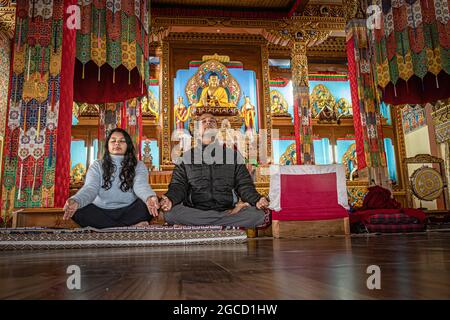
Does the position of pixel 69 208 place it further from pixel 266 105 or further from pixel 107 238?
pixel 266 105

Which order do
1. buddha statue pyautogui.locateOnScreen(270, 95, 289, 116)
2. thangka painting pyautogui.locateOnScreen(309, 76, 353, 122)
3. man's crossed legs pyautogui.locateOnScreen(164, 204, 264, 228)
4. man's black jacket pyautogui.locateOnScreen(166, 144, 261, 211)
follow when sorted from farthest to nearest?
thangka painting pyautogui.locateOnScreen(309, 76, 353, 122) → buddha statue pyautogui.locateOnScreen(270, 95, 289, 116) → man's black jacket pyautogui.locateOnScreen(166, 144, 261, 211) → man's crossed legs pyautogui.locateOnScreen(164, 204, 264, 228)

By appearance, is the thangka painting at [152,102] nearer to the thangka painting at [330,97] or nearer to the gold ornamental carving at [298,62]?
the gold ornamental carving at [298,62]

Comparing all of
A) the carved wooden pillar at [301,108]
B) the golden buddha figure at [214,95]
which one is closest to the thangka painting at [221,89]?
the golden buddha figure at [214,95]

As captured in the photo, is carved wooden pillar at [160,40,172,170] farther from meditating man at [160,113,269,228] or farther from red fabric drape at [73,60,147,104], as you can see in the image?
meditating man at [160,113,269,228]

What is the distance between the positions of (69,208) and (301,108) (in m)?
6.69

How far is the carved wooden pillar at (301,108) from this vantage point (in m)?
8.00

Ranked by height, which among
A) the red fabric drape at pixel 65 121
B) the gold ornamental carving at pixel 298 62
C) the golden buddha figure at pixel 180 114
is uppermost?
the gold ornamental carving at pixel 298 62

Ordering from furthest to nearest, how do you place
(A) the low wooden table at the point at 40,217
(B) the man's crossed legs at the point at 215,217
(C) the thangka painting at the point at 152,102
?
1. (C) the thangka painting at the point at 152,102
2. (A) the low wooden table at the point at 40,217
3. (B) the man's crossed legs at the point at 215,217

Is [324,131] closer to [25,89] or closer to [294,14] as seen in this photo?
[294,14]

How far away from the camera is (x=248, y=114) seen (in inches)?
346

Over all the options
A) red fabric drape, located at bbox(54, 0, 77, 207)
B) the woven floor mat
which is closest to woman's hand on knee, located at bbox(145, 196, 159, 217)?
the woven floor mat

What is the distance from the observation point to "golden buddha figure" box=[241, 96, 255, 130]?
873 centimetres

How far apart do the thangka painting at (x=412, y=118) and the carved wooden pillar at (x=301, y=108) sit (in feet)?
11.3

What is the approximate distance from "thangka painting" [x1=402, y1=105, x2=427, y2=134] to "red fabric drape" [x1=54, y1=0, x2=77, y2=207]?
868cm
